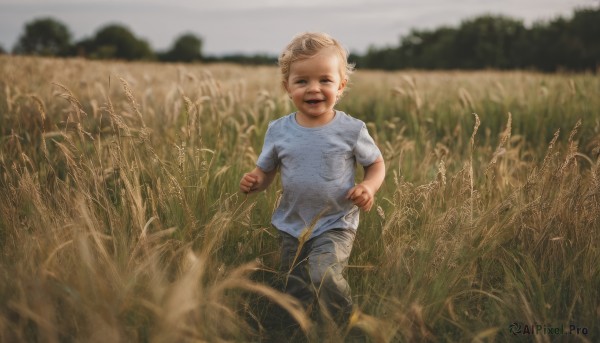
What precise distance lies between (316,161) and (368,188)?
11.4 inches

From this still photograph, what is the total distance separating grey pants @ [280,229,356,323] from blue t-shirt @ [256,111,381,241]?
0.05 m

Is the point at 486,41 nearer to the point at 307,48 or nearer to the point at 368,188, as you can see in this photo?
the point at 307,48

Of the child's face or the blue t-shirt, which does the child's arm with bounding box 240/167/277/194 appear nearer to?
the blue t-shirt

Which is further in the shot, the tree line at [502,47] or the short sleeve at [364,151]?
the tree line at [502,47]

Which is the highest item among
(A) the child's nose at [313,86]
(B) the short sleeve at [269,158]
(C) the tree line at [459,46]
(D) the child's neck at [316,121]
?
(C) the tree line at [459,46]

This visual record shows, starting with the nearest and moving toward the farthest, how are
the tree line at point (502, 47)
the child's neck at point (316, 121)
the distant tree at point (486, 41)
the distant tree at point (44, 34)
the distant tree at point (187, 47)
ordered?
the child's neck at point (316, 121), the tree line at point (502, 47), the distant tree at point (486, 41), the distant tree at point (44, 34), the distant tree at point (187, 47)

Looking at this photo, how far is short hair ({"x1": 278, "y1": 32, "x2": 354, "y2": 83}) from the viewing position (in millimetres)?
2324

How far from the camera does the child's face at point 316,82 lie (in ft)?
7.58

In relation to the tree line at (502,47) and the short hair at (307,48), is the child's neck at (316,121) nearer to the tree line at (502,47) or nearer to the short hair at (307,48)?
the short hair at (307,48)

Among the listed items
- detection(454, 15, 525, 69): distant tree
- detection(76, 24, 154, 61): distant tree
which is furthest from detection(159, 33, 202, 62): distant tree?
detection(454, 15, 525, 69): distant tree

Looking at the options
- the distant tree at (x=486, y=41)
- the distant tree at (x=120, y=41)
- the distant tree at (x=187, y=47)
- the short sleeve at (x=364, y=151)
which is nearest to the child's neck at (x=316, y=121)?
the short sleeve at (x=364, y=151)

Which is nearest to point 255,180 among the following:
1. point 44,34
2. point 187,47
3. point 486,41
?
point 486,41

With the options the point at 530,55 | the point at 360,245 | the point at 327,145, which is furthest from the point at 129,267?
the point at 530,55

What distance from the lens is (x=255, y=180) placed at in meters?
2.40
